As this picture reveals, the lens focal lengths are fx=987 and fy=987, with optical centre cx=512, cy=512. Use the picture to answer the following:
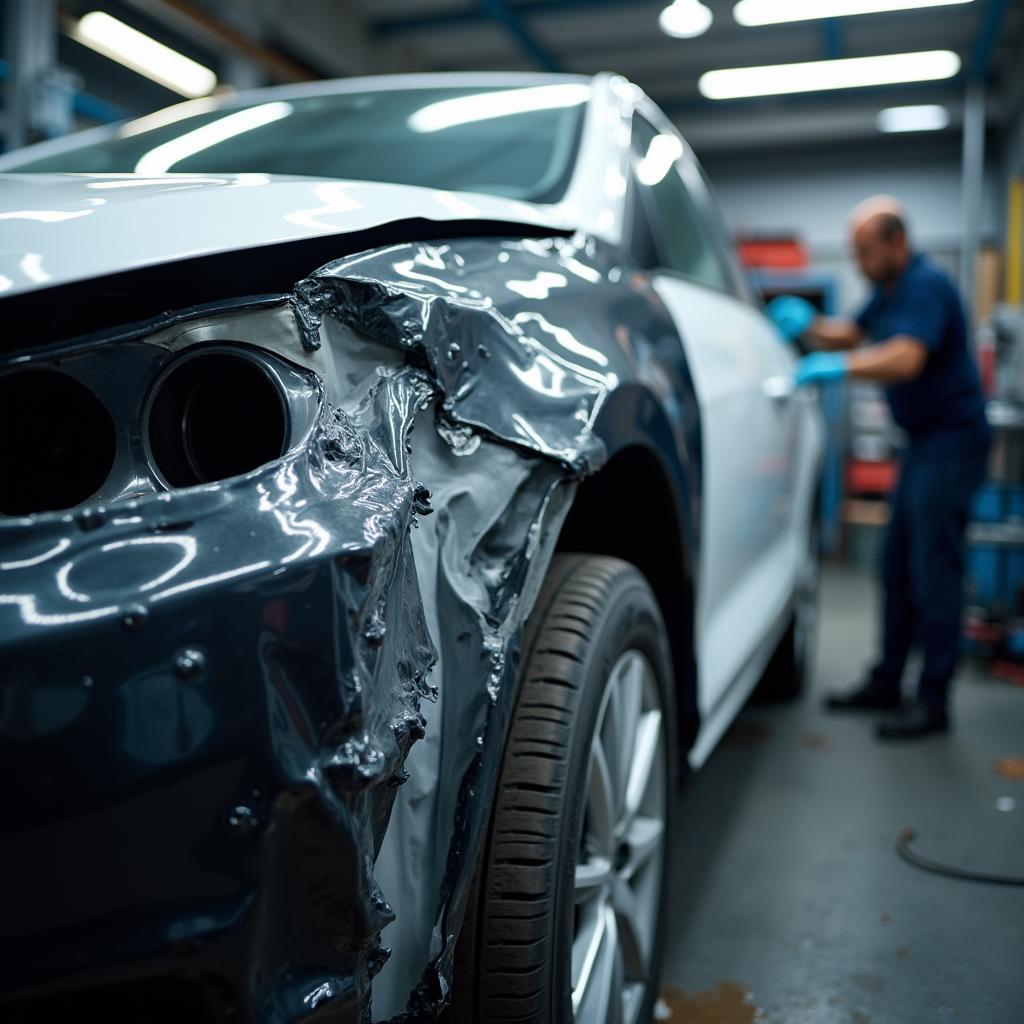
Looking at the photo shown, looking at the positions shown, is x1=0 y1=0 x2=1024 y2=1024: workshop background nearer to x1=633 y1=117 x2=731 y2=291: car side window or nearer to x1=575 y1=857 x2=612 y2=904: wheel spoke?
x1=575 y1=857 x2=612 y2=904: wheel spoke

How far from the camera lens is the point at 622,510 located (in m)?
1.41

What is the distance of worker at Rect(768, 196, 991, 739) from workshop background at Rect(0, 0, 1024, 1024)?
0.28 meters

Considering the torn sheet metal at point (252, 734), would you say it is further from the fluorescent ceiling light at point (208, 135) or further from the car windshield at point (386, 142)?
the fluorescent ceiling light at point (208, 135)

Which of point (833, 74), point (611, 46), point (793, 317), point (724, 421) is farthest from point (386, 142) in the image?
point (833, 74)

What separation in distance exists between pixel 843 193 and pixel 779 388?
749 centimetres

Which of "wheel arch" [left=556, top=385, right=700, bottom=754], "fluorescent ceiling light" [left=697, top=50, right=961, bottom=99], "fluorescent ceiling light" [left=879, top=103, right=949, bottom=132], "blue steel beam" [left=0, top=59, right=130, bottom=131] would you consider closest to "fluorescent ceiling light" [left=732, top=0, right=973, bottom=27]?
"fluorescent ceiling light" [left=697, top=50, right=961, bottom=99]

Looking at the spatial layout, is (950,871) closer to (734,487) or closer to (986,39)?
(734,487)

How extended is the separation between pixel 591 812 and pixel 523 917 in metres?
0.23

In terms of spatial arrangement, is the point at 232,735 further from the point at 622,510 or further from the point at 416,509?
the point at 622,510

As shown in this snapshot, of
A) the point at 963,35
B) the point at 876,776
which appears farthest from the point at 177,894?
the point at 963,35

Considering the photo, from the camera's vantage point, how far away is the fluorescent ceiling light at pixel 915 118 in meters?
8.27

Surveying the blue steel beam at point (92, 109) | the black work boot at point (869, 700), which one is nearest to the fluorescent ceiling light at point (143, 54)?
the blue steel beam at point (92, 109)

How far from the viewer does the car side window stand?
5.66ft

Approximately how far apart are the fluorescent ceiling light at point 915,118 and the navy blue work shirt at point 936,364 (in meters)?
6.28
